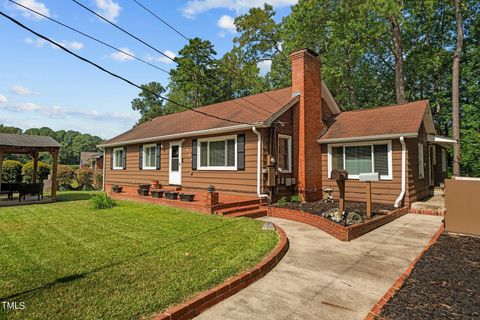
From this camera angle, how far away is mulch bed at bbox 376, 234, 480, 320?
127 inches

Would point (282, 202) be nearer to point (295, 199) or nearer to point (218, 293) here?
point (295, 199)

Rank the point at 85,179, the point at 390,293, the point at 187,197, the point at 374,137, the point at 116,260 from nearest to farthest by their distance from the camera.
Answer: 1. the point at 390,293
2. the point at 116,260
3. the point at 187,197
4. the point at 374,137
5. the point at 85,179

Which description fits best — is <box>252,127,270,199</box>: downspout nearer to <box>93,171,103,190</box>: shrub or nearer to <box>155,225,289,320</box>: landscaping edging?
<box>155,225,289,320</box>: landscaping edging

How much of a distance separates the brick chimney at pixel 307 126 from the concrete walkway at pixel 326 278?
14.6ft

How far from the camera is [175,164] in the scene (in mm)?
13609

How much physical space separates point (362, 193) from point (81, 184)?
2205 centimetres

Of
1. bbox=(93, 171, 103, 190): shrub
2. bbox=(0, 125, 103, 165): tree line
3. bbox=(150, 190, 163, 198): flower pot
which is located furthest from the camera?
bbox=(0, 125, 103, 165): tree line

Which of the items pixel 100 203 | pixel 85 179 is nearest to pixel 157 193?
pixel 100 203

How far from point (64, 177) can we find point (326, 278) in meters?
23.6

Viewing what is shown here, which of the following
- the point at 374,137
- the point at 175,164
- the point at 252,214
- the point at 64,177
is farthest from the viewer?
the point at 64,177

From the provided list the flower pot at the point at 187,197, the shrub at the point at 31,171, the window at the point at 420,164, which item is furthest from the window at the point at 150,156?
the window at the point at 420,164

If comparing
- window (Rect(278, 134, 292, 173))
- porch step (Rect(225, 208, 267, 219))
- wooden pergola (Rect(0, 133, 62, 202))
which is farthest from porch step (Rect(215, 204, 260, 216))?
wooden pergola (Rect(0, 133, 62, 202))

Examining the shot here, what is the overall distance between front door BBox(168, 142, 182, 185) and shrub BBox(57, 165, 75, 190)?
1331 centimetres

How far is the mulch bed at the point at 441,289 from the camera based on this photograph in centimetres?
322
